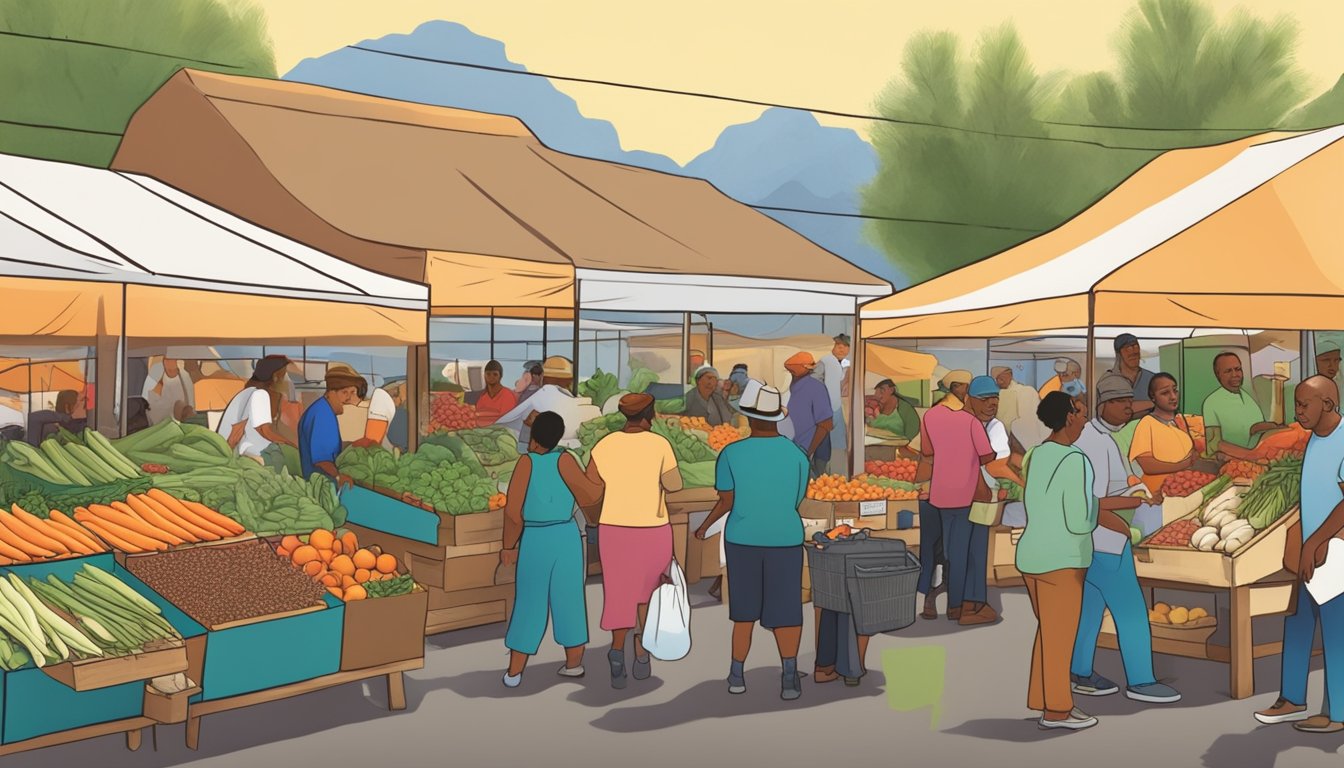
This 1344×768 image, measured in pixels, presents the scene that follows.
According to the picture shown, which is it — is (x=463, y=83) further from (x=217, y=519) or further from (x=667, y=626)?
(x=667, y=626)

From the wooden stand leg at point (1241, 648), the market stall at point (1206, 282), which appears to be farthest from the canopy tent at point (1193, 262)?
the wooden stand leg at point (1241, 648)

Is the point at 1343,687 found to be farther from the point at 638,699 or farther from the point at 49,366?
the point at 49,366

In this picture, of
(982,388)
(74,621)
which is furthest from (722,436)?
(74,621)

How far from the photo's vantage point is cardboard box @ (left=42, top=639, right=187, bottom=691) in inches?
215

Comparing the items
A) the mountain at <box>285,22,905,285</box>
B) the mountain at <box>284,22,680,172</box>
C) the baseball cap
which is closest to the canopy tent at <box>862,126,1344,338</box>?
the baseball cap

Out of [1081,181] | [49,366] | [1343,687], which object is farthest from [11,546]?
[1081,181]

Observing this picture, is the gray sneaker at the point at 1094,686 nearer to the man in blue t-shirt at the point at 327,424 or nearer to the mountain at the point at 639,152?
the man in blue t-shirt at the point at 327,424

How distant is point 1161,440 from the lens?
8.35 m

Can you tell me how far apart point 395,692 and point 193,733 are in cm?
116

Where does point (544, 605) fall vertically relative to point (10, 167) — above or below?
below

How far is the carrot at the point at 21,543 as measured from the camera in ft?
20.7

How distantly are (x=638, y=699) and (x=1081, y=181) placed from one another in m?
33.0

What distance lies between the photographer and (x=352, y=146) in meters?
14.3

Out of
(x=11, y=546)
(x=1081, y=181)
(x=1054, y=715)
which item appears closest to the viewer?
(x=11, y=546)
